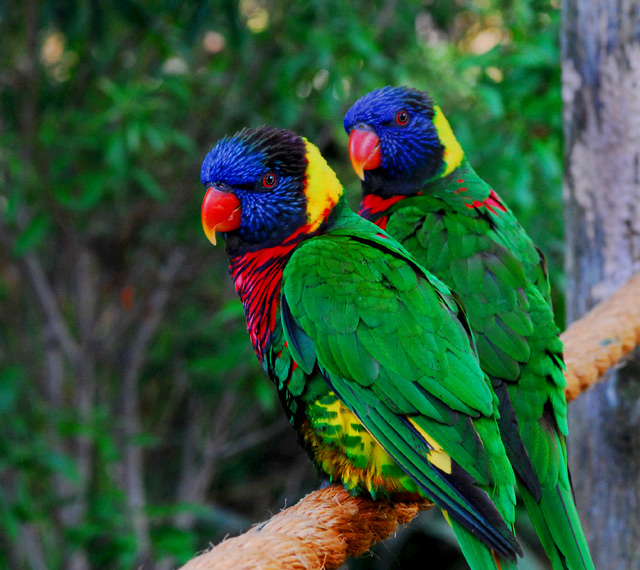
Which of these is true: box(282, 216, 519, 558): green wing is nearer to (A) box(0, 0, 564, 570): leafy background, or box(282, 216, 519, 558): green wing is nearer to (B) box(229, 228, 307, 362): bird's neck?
(B) box(229, 228, 307, 362): bird's neck

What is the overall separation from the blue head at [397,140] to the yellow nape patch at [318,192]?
0.37 m

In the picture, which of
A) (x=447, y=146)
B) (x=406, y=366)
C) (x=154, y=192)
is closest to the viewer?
(x=406, y=366)

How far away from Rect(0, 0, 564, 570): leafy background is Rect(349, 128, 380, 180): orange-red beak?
0.54 metres

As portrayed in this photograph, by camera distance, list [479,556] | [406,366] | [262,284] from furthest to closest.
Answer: [262,284]
[406,366]
[479,556]

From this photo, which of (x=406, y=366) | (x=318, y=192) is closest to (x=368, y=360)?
(x=406, y=366)

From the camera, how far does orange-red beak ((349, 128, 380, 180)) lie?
1.83 m

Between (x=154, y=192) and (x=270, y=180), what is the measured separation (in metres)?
1.08

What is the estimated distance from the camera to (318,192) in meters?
1.45

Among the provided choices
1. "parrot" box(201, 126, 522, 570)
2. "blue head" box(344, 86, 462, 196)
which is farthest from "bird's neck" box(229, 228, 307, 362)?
"blue head" box(344, 86, 462, 196)

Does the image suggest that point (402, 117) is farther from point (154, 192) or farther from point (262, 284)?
point (154, 192)

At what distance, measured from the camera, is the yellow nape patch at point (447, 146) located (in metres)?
1.81

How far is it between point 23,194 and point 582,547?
2.23 meters

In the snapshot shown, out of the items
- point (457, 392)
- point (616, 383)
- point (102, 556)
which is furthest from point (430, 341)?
point (102, 556)

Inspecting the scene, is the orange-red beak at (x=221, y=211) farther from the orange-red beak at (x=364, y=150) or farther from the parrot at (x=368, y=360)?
the orange-red beak at (x=364, y=150)
